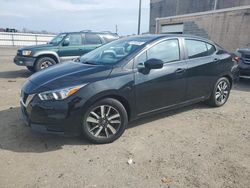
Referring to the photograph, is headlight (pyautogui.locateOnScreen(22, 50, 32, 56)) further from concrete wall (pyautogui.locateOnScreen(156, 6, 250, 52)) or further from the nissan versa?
concrete wall (pyautogui.locateOnScreen(156, 6, 250, 52))

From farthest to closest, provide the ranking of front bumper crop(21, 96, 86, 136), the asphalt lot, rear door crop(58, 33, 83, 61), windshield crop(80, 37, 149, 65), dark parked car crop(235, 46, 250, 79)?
rear door crop(58, 33, 83, 61), dark parked car crop(235, 46, 250, 79), windshield crop(80, 37, 149, 65), front bumper crop(21, 96, 86, 136), the asphalt lot

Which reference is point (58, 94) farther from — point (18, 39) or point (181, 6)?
point (181, 6)

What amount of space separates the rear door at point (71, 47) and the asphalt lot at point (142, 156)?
5.11 meters

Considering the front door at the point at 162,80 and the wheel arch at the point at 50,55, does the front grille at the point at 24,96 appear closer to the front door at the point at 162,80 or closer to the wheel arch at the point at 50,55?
the front door at the point at 162,80

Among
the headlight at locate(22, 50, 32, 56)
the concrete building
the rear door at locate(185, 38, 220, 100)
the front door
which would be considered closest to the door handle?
the front door

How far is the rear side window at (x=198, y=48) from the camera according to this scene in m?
5.02

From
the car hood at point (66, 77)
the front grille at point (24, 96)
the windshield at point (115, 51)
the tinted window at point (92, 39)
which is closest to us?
the car hood at point (66, 77)

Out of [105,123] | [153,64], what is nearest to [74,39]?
[153,64]

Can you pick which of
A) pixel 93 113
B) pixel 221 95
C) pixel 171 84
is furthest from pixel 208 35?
pixel 93 113

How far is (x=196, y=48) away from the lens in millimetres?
5199

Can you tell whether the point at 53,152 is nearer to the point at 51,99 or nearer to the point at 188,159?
the point at 51,99

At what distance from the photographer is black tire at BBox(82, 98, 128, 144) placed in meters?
3.80

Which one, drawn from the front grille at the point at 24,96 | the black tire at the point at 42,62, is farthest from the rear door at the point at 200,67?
the black tire at the point at 42,62

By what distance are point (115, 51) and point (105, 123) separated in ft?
4.67
